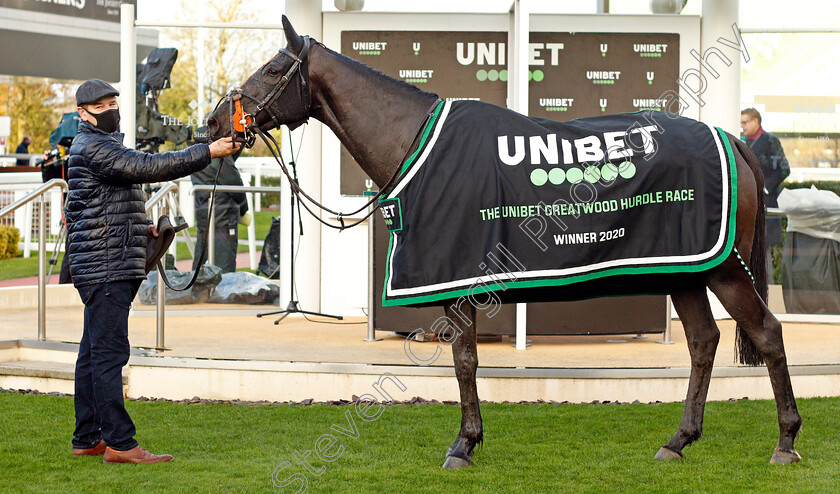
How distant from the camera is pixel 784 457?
15.0ft

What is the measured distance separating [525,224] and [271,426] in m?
2.00

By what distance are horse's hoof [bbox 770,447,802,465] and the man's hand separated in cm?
295

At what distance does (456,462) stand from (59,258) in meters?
12.4

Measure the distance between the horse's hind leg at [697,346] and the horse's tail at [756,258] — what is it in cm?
15

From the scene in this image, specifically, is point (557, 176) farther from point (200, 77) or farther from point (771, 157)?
point (200, 77)

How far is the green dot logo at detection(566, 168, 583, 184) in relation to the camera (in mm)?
4438

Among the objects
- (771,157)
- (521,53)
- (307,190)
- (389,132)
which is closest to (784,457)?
(389,132)

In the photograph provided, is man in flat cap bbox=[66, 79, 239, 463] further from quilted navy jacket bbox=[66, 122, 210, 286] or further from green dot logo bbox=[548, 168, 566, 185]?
green dot logo bbox=[548, 168, 566, 185]

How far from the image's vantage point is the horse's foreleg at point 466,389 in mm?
4547

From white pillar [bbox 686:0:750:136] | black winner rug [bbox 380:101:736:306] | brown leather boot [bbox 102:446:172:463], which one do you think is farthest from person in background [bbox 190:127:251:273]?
black winner rug [bbox 380:101:736:306]

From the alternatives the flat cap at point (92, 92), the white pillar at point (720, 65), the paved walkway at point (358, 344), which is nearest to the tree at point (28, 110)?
the paved walkway at point (358, 344)

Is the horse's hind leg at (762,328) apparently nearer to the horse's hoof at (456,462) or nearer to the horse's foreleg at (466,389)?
the horse's foreleg at (466,389)

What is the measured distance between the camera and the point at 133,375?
6297 millimetres

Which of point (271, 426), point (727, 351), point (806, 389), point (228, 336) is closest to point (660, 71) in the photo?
point (727, 351)
